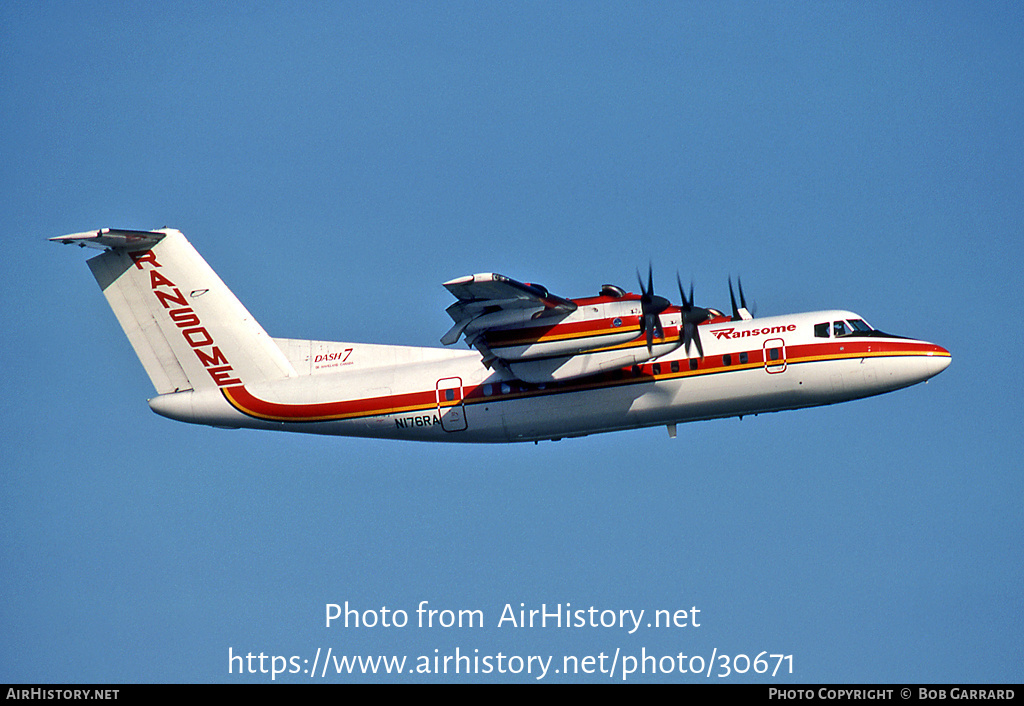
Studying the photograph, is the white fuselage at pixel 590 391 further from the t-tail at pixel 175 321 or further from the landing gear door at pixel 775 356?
the t-tail at pixel 175 321

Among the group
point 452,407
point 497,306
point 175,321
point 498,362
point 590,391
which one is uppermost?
point 175,321

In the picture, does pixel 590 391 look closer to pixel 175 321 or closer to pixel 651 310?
pixel 651 310

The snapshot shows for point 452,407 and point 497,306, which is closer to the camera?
point 497,306

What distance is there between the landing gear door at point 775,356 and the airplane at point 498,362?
0.03 meters

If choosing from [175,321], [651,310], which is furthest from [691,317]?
[175,321]

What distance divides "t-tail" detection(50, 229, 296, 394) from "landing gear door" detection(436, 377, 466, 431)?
13.7 feet

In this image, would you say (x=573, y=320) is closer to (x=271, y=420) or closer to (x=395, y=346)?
(x=395, y=346)

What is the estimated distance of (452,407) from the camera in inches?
1179

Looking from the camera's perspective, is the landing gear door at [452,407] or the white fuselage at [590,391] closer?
the white fuselage at [590,391]

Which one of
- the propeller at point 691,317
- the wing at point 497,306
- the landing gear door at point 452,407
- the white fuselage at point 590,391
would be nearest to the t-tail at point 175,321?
the white fuselage at point 590,391

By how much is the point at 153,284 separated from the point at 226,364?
9.44 ft

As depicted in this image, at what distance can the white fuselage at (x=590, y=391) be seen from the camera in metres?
29.0

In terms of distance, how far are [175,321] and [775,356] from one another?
1542 cm
